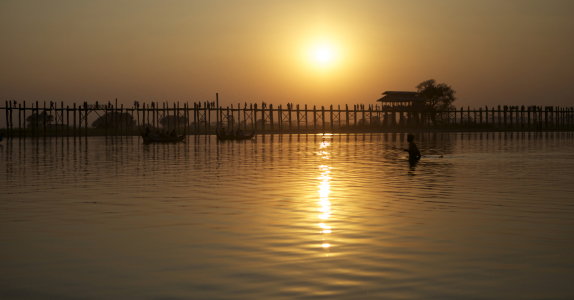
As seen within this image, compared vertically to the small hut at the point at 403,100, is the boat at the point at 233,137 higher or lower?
lower

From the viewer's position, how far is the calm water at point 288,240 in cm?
662

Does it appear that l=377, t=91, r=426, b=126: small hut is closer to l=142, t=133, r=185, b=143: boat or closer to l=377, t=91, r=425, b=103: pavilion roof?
l=377, t=91, r=425, b=103: pavilion roof

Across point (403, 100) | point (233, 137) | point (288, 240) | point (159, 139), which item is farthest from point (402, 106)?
point (288, 240)

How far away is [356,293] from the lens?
6.34 meters

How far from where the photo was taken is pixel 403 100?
111m

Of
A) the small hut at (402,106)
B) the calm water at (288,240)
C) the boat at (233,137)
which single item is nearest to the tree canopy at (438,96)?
the small hut at (402,106)

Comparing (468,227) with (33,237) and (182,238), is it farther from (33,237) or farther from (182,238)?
(33,237)

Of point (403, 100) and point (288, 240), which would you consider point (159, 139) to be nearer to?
point (288, 240)

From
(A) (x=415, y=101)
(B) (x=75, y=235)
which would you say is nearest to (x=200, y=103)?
(A) (x=415, y=101)

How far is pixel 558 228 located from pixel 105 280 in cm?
761

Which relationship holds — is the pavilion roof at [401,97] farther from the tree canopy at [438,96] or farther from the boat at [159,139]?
the boat at [159,139]

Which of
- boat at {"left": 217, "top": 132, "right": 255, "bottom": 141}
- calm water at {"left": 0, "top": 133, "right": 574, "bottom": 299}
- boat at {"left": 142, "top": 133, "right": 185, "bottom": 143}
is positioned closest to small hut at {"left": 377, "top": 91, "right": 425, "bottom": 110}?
boat at {"left": 217, "top": 132, "right": 255, "bottom": 141}

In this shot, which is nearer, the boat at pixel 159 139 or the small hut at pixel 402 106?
the boat at pixel 159 139

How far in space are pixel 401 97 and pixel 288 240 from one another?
105599 mm
